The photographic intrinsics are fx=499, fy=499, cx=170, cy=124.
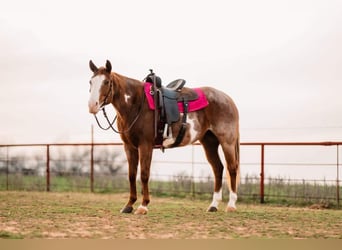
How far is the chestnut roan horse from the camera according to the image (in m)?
5.78

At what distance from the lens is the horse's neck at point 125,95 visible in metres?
5.99

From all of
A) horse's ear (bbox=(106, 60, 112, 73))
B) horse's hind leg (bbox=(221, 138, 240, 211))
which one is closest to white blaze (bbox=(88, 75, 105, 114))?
horse's ear (bbox=(106, 60, 112, 73))

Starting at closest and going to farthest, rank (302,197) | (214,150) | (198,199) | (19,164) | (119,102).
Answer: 1. (119,102)
2. (214,150)
3. (302,197)
4. (198,199)
5. (19,164)

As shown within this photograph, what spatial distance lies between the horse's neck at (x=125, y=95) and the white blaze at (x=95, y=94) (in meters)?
0.27

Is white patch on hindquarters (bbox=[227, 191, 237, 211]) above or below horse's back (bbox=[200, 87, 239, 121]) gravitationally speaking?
below

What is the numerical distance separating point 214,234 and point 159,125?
6.68 feet

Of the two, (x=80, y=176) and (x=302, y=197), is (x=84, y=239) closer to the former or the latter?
(x=302, y=197)

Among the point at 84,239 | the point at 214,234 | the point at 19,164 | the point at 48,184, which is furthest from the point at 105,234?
the point at 19,164

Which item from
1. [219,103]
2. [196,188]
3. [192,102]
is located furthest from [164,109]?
[196,188]

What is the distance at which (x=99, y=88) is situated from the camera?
563cm

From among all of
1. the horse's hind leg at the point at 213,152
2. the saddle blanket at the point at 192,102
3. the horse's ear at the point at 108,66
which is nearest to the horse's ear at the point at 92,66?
the horse's ear at the point at 108,66

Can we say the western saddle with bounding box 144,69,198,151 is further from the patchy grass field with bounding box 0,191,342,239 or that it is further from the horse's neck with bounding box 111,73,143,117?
the patchy grass field with bounding box 0,191,342,239

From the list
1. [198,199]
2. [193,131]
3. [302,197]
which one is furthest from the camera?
[198,199]

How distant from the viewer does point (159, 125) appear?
20.5 ft
